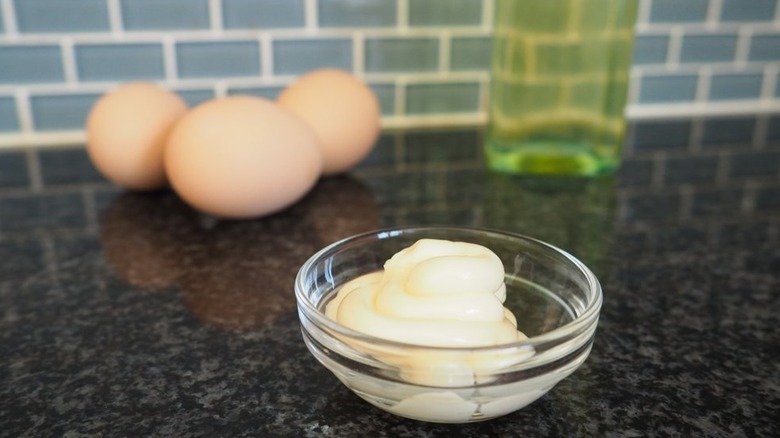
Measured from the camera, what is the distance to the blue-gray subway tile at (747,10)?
3.62ft

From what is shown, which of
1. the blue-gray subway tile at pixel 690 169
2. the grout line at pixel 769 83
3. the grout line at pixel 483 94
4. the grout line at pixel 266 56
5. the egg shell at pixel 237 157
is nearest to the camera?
the egg shell at pixel 237 157

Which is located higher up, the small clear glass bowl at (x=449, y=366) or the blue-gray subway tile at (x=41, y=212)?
the small clear glass bowl at (x=449, y=366)

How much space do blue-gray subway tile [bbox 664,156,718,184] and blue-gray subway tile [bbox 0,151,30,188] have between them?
2.50 feet

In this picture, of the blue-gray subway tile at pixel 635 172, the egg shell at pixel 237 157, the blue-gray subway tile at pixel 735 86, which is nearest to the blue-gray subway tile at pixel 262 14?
the egg shell at pixel 237 157

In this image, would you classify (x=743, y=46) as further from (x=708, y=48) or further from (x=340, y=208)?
(x=340, y=208)

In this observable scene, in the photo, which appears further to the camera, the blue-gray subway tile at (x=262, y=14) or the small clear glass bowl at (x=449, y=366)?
the blue-gray subway tile at (x=262, y=14)

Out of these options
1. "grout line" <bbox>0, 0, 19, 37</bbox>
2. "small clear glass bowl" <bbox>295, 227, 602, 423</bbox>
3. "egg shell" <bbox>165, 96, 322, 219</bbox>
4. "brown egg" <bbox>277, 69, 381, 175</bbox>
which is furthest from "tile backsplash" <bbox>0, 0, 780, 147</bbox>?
"small clear glass bowl" <bbox>295, 227, 602, 423</bbox>

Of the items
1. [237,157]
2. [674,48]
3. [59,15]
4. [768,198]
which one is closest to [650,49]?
[674,48]

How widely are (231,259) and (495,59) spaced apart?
0.40 meters

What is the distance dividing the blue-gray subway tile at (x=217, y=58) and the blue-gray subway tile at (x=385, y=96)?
6.8 inches

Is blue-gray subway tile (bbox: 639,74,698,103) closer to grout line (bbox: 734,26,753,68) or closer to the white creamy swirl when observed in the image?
grout line (bbox: 734,26,753,68)

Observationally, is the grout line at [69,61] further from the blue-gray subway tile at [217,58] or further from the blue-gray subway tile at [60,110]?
the blue-gray subway tile at [217,58]

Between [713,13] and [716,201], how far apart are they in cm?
47

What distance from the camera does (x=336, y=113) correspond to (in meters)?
0.77
